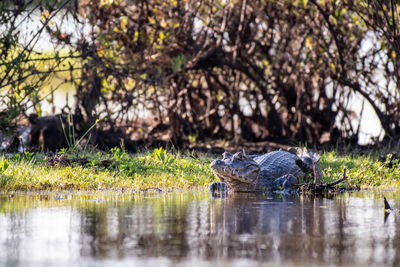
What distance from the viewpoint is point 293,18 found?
13539 mm

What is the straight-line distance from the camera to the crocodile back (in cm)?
814

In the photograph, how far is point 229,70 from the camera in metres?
14.6

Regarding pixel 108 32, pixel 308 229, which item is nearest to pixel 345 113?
pixel 108 32

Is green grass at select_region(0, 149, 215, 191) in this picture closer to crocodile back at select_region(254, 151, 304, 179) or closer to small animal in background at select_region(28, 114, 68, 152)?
crocodile back at select_region(254, 151, 304, 179)

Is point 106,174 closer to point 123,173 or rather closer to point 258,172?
point 123,173

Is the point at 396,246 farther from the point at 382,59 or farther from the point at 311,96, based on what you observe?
the point at 311,96

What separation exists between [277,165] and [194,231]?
3781mm

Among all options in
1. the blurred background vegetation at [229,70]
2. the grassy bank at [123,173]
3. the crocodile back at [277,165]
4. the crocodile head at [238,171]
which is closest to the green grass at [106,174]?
the grassy bank at [123,173]

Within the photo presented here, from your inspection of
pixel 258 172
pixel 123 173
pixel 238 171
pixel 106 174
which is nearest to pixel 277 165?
pixel 258 172

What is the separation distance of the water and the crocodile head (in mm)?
611

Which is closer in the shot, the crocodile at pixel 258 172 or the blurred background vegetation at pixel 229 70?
the crocodile at pixel 258 172

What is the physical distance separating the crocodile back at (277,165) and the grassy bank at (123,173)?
1.42 feet

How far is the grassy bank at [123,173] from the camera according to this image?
757 cm

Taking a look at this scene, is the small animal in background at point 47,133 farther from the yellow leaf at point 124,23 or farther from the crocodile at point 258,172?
the crocodile at point 258,172
